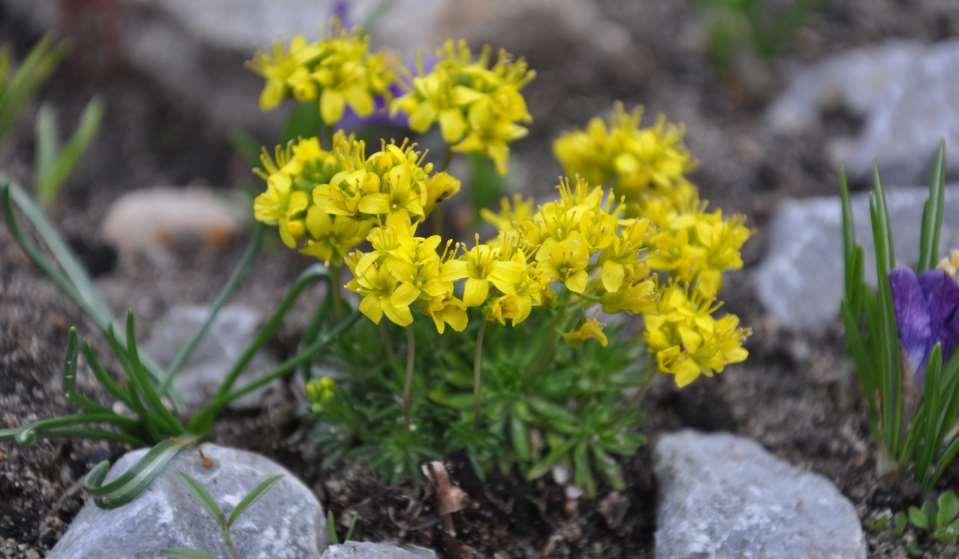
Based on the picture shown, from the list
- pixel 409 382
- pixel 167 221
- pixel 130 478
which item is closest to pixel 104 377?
pixel 130 478

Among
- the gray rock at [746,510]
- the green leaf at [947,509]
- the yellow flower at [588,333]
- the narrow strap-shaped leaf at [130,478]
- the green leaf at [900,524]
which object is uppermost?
the yellow flower at [588,333]

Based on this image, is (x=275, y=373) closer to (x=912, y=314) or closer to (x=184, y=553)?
(x=184, y=553)

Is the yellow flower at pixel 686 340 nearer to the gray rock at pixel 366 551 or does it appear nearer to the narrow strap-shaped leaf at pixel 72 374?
the gray rock at pixel 366 551

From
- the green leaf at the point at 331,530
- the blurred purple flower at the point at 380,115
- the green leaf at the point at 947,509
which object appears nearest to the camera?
the green leaf at the point at 331,530

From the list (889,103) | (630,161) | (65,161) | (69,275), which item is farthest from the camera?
(889,103)

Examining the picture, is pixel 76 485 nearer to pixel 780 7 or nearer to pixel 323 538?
pixel 323 538

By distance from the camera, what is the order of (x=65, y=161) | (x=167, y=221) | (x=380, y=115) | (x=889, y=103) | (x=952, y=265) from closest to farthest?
Result: (x=952, y=265) → (x=380, y=115) → (x=65, y=161) → (x=167, y=221) → (x=889, y=103)

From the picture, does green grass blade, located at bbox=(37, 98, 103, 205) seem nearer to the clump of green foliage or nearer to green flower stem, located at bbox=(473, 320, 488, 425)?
green flower stem, located at bbox=(473, 320, 488, 425)

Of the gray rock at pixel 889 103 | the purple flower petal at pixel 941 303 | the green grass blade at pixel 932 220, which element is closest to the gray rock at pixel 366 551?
the purple flower petal at pixel 941 303
